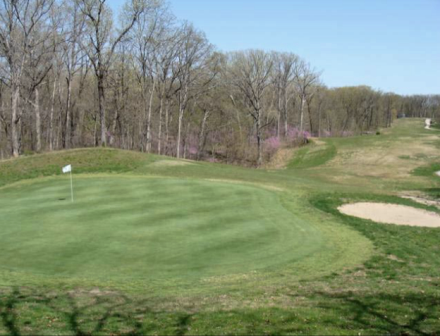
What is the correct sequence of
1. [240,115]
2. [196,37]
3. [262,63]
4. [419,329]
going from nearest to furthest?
[419,329] < [196,37] < [262,63] < [240,115]

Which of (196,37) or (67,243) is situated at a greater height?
(196,37)

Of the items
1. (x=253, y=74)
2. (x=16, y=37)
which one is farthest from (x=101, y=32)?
(x=253, y=74)

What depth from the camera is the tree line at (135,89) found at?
136 feet

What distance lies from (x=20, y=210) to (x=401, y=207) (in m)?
19.0

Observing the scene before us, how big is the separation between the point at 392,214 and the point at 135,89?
1810 inches

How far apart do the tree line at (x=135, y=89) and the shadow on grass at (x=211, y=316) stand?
108 feet

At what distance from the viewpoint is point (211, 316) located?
7906mm

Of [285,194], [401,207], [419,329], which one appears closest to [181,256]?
[419,329]

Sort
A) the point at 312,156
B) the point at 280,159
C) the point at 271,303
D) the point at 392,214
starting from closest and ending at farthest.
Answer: the point at 271,303 < the point at 392,214 < the point at 312,156 < the point at 280,159

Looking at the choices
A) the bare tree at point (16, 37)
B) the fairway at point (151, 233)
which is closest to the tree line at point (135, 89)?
the bare tree at point (16, 37)

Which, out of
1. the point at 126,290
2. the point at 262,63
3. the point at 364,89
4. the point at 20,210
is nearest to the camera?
the point at 126,290

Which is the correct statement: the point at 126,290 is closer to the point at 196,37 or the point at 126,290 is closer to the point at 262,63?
the point at 196,37

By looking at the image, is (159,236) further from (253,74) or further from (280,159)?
(253,74)

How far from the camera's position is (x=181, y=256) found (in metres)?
12.0
